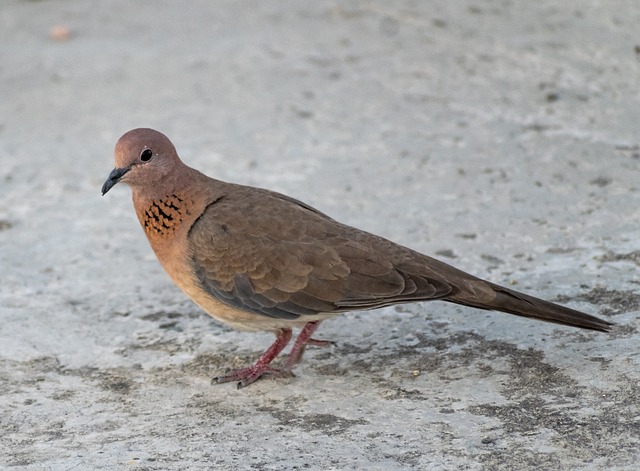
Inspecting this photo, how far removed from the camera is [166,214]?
4.20 meters

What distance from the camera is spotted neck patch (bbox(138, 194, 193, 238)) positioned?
418 cm

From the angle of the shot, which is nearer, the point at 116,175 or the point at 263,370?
the point at 263,370

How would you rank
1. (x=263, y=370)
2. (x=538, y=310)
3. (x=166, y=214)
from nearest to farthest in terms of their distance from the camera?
(x=538, y=310) → (x=263, y=370) → (x=166, y=214)

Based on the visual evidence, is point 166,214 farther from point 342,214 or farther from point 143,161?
point 342,214

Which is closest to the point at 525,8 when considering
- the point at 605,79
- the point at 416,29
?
the point at 416,29

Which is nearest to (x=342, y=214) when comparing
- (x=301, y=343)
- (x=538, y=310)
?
(x=301, y=343)

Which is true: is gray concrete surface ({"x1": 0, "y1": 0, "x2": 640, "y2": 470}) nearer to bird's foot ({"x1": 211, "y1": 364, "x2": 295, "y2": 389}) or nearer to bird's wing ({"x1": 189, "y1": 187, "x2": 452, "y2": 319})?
bird's foot ({"x1": 211, "y1": 364, "x2": 295, "y2": 389})

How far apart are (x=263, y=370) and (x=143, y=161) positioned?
1001mm

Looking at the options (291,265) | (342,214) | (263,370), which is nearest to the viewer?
(291,265)

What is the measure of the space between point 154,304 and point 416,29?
364 cm

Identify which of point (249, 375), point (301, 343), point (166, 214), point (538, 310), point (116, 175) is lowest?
point (249, 375)

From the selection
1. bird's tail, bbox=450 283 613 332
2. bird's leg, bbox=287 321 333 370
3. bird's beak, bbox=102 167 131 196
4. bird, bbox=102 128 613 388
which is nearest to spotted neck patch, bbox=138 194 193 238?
bird, bbox=102 128 613 388

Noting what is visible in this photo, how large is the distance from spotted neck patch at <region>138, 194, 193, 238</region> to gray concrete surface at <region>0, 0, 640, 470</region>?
53 centimetres

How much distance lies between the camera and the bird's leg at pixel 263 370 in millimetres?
4043
